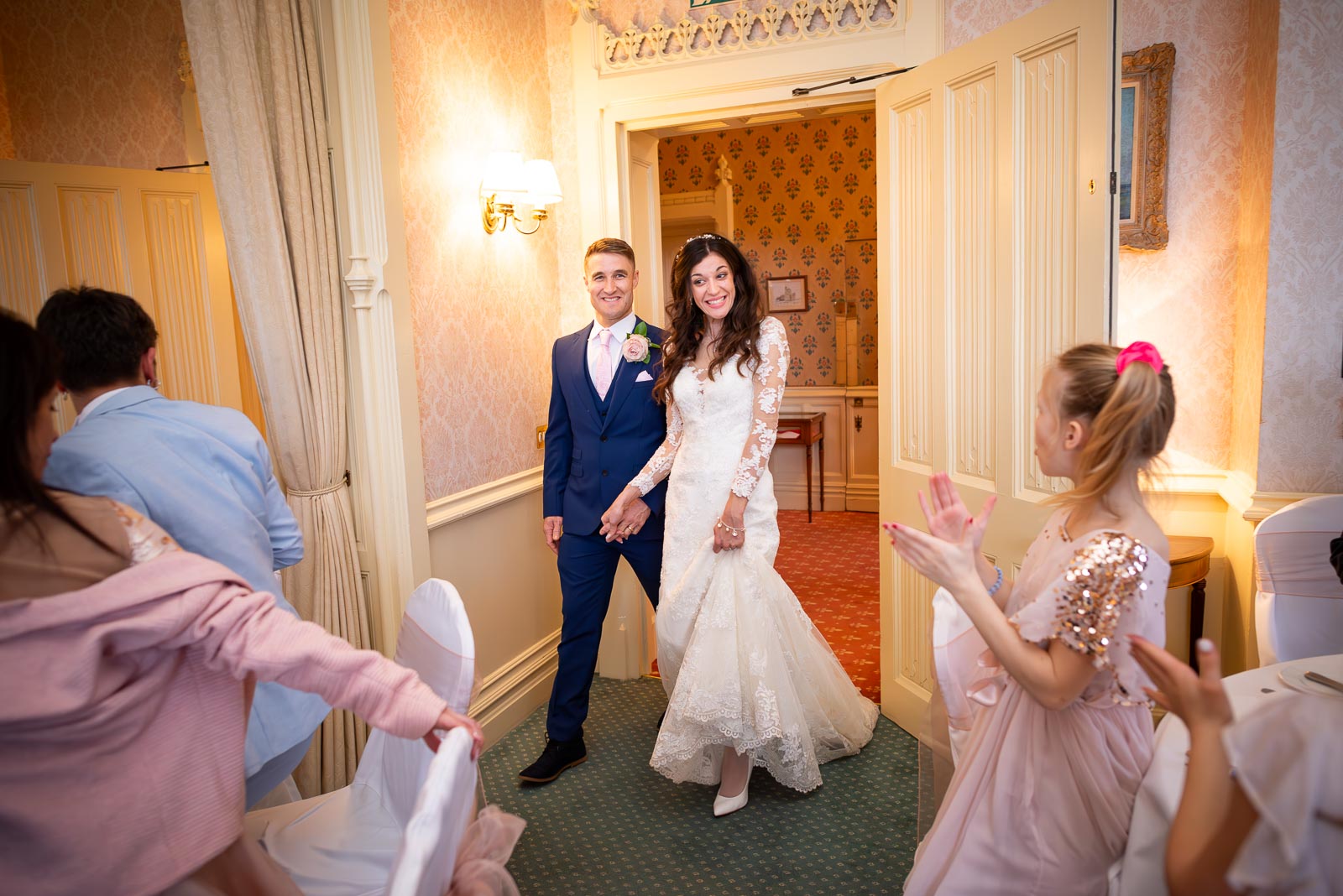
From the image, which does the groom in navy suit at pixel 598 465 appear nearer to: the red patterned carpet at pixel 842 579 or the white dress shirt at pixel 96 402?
the red patterned carpet at pixel 842 579

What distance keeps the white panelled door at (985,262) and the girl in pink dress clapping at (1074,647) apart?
899mm

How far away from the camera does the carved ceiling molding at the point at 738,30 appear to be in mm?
3080

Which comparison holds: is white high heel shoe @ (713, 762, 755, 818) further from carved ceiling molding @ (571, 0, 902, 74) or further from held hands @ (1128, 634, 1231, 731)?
carved ceiling molding @ (571, 0, 902, 74)

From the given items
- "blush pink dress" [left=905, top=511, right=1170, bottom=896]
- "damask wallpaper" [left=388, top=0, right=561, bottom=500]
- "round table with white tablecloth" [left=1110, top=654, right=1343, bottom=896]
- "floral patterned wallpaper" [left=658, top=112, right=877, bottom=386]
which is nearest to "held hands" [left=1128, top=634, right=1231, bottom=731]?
"round table with white tablecloth" [left=1110, top=654, right=1343, bottom=896]

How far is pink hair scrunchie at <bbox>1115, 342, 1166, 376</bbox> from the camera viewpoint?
4.36 feet

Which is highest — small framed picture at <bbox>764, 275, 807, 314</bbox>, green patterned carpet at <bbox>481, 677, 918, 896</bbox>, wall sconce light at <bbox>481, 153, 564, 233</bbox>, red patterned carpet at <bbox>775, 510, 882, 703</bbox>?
wall sconce light at <bbox>481, 153, 564, 233</bbox>

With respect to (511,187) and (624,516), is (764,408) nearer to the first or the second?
(624,516)

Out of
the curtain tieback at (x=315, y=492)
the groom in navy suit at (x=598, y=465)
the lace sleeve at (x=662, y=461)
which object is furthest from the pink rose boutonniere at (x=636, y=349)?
the curtain tieback at (x=315, y=492)

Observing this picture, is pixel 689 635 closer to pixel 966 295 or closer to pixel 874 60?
pixel 966 295

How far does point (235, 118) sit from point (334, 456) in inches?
38.4

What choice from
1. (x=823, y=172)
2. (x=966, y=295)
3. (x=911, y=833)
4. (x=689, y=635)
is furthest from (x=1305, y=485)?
(x=823, y=172)

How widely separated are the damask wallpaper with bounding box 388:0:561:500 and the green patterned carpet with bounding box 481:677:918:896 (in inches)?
43.3

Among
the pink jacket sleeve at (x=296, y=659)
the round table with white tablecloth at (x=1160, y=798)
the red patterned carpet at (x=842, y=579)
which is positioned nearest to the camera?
the pink jacket sleeve at (x=296, y=659)

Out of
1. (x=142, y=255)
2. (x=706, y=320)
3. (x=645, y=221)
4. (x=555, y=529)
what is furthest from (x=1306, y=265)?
(x=142, y=255)
